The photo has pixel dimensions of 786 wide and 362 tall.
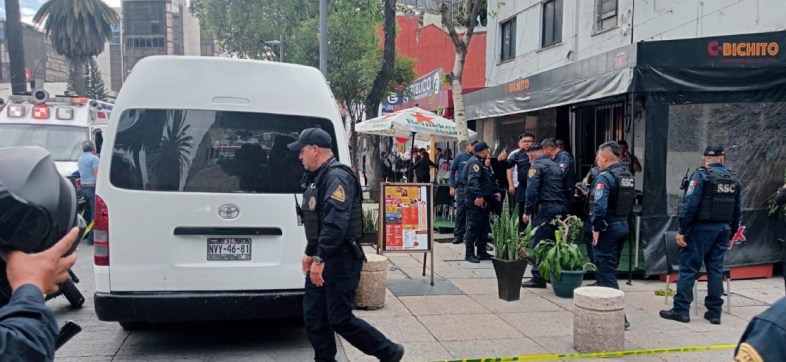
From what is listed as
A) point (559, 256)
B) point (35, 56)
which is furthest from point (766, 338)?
point (35, 56)

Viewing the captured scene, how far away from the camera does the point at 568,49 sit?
1619 cm

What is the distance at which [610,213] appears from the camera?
636cm

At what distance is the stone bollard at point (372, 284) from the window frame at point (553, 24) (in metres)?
12.0

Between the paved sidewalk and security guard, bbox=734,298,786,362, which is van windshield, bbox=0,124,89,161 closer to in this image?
the paved sidewalk

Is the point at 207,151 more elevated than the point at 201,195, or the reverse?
the point at 207,151

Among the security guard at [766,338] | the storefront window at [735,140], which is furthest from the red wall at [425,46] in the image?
the security guard at [766,338]

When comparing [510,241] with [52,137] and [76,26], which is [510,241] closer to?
[52,137]

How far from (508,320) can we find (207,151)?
353 cm

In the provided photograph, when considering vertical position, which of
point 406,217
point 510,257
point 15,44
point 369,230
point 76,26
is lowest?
point 369,230

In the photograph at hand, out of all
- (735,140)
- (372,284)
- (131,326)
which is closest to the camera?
(131,326)

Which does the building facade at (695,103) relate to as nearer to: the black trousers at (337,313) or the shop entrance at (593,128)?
the shop entrance at (593,128)

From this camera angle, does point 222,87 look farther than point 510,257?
No

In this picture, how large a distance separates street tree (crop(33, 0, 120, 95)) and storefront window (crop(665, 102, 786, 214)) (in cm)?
3495

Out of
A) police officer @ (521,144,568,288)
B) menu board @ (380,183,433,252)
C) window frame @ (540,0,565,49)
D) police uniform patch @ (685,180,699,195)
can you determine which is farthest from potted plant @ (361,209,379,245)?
window frame @ (540,0,565,49)
